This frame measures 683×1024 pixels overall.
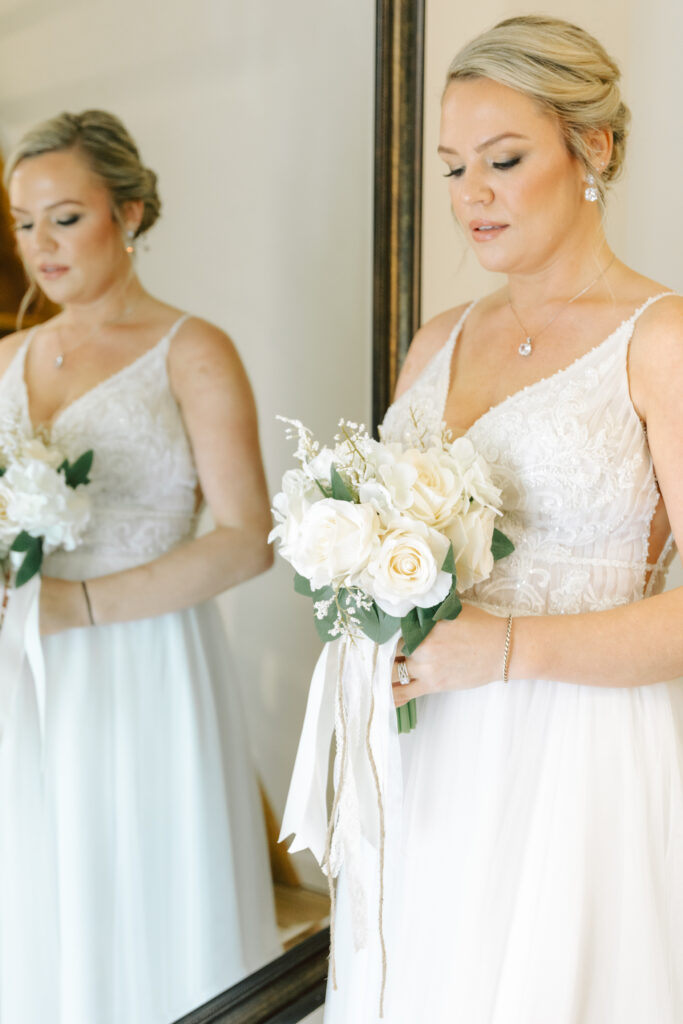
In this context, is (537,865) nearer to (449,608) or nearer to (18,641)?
(449,608)

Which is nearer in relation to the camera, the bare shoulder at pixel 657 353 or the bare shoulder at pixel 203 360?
the bare shoulder at pixel 657 353

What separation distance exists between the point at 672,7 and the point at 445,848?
1638mm

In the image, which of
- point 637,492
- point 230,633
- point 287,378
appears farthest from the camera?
point 287,378

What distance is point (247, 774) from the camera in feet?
5.50

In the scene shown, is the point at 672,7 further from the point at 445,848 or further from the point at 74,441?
the point at 445,848

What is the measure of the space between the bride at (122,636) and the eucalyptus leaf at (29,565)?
0.05 meters

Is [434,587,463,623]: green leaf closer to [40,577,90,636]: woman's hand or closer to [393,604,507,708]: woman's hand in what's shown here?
[393,604,507,708]: woman's hand

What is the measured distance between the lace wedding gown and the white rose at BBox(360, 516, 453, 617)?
0.24 metres

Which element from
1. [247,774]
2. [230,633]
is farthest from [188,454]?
[247,774]

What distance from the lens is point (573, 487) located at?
1.25 meters

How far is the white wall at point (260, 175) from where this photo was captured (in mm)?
1381

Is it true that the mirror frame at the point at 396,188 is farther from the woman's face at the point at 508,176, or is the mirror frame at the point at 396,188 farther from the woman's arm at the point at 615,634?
the woman's arm at the point at 615,634

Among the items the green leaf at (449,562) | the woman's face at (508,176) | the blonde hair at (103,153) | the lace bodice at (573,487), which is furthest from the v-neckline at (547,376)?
the blonde hair at (103,153)

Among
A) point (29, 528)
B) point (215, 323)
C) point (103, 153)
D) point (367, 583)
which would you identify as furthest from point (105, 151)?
point (367, 583)
